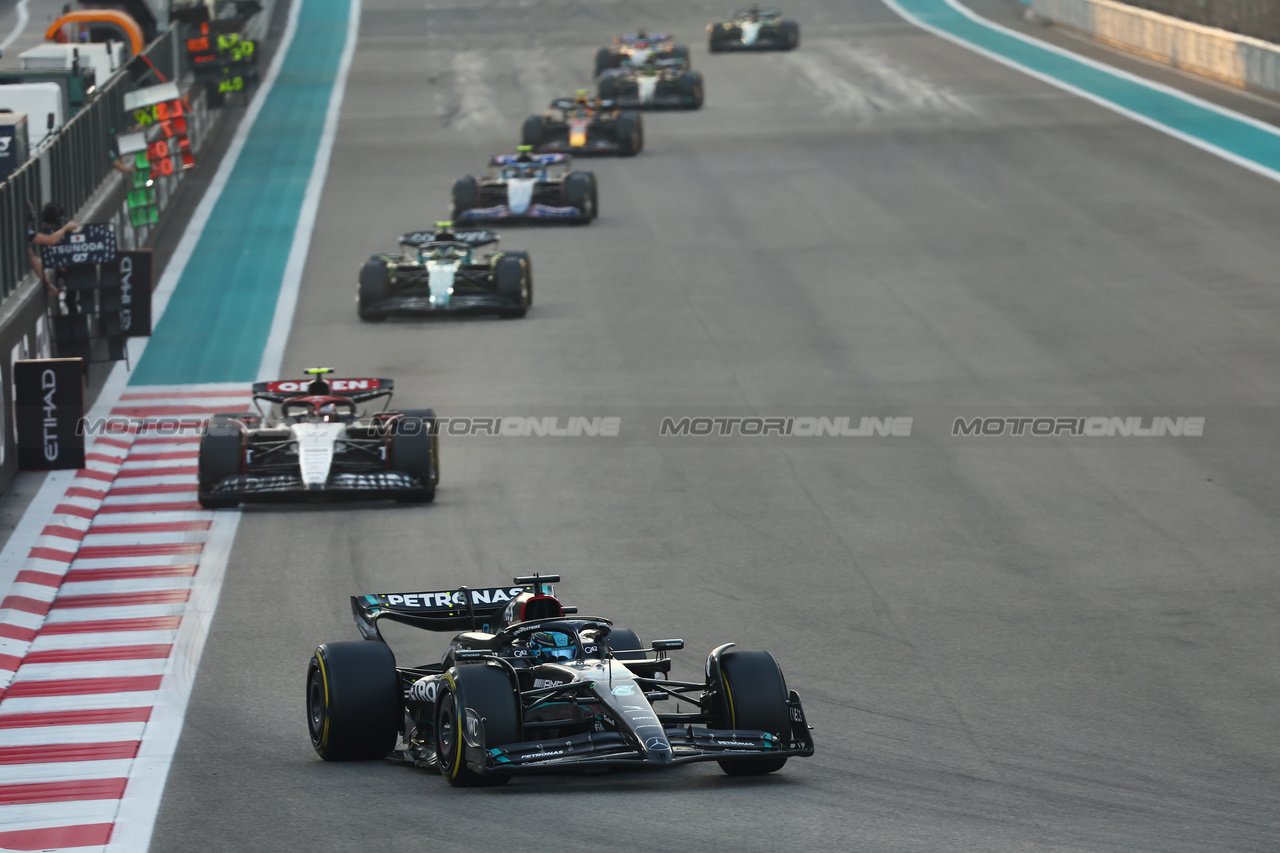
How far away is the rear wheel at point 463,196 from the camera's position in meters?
30.5

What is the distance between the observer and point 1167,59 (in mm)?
45281

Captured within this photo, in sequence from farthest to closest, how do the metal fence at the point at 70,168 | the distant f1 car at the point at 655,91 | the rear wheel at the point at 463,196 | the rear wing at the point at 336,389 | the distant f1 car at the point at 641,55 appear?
the distant f1 car at the point at 641,55 < the distant f1 car at the point at 655,91 < the rear wheel at the point at 463,196 < the metal fence at the point at 70,168 < the rear wing at the point at 336,389

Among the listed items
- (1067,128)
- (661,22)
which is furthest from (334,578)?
(661,22)

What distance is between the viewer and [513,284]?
81.5 ft

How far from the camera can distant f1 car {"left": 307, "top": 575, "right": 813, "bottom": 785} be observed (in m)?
9.62

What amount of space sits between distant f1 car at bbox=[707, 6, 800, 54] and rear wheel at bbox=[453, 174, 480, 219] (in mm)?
21484

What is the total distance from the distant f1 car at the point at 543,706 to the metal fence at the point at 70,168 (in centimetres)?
977

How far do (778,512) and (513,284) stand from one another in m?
8.98

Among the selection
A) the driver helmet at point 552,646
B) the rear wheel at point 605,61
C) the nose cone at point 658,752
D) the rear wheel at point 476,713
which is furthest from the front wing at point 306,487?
the rear wheel at point 605,61

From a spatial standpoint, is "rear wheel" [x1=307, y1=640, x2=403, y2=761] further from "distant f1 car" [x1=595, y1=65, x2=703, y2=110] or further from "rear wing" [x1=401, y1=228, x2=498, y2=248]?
"distant f1 car" [x1=595, y1=65, x2=703, y2=110]

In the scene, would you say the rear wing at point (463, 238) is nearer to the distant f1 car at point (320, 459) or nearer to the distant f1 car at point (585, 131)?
the distant f1 car at point (320, 459)

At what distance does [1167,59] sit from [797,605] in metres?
34.7

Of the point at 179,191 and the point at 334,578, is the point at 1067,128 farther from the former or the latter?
the point at 334,578

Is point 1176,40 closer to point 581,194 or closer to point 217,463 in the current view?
point 581,194
